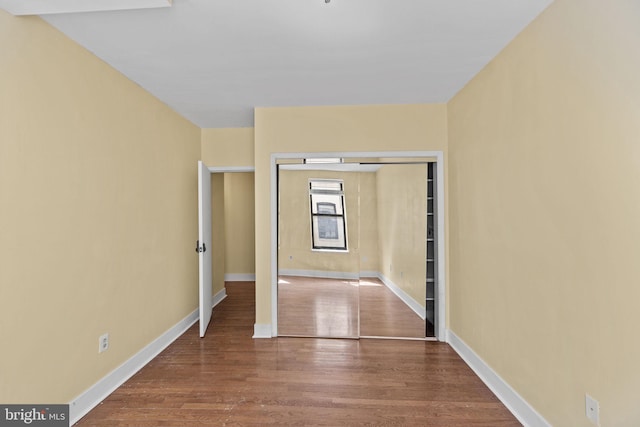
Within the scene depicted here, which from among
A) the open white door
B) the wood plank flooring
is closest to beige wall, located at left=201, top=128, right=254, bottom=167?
the open white door

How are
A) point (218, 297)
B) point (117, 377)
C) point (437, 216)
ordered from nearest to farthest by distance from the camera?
point (117, 377) < point (437, 216) < point (218, 297)

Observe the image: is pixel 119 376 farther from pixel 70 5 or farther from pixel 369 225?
pixel 369 225

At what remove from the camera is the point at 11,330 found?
1688 millimetres

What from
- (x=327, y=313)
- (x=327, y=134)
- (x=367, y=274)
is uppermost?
(x=327, y=134)

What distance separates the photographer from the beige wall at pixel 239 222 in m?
6.42

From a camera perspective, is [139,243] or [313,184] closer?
[139,243]

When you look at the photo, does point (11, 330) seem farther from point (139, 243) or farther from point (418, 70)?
point (418, 70)

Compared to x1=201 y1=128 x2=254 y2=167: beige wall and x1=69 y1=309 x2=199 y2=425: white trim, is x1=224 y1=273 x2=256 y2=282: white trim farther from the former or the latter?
x1=201 y1=128 x2=254 y2=167: beige wall

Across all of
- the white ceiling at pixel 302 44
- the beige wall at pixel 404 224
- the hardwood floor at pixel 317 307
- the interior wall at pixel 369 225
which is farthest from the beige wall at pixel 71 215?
the beige wall at pixel 404 224

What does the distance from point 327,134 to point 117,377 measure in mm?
2903

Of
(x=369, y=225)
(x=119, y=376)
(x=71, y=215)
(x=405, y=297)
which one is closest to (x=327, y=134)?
(x=369, y=225)

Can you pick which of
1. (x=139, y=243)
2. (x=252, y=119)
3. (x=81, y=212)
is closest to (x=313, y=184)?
(x=252, y=119)

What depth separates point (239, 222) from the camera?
6477 mm

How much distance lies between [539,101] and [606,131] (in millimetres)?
531
